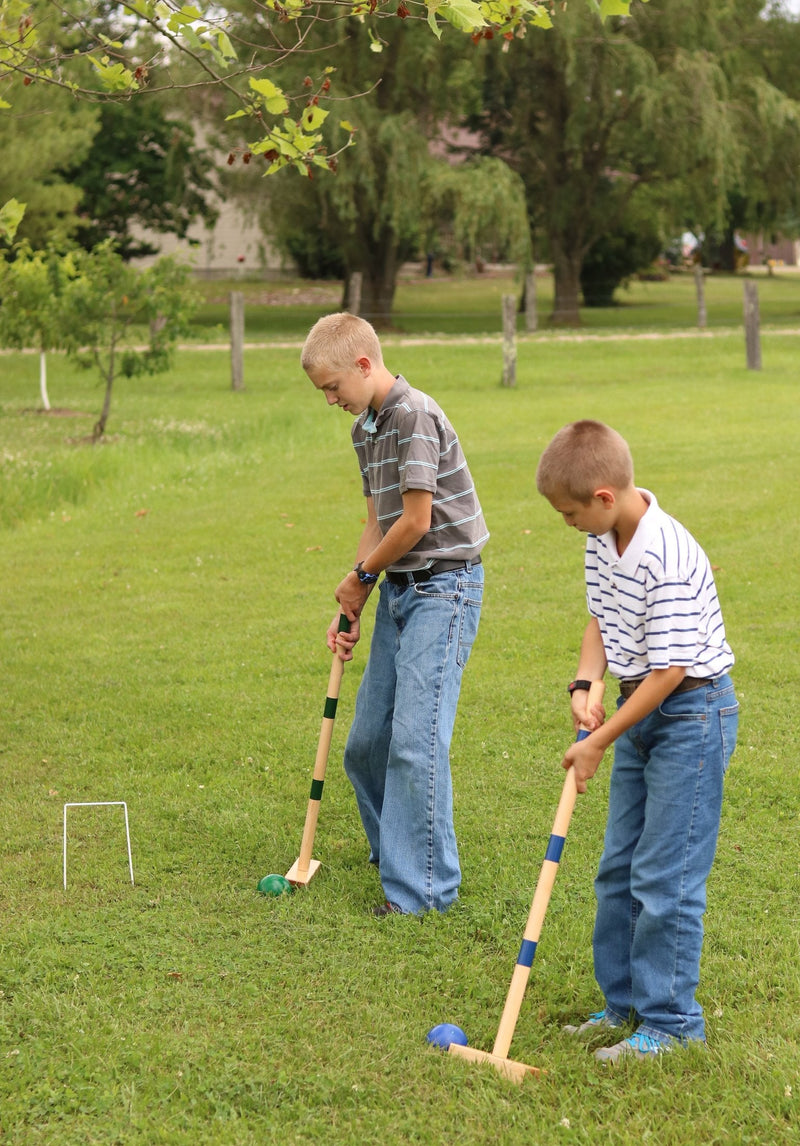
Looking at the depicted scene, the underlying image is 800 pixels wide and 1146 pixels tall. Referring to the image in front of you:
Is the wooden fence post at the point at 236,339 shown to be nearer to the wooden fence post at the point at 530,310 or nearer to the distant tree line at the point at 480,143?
the distant tree line at the point at 480,143

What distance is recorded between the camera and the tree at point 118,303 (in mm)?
15766

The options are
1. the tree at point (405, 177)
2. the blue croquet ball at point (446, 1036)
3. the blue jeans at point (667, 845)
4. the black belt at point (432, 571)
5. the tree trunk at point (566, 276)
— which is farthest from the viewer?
the tree trunk at point (566, 276)

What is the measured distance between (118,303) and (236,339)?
18.3 feet

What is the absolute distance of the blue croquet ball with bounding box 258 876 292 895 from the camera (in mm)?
4488

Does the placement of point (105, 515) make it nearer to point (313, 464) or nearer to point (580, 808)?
point (313, 464)

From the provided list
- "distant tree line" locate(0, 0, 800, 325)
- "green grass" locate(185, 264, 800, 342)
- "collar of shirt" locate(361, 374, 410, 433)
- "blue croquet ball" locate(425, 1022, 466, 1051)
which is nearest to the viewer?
"blue croquet ball" locate(425, 1022, 466, 1051)

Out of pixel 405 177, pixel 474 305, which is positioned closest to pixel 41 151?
pixel 405 177

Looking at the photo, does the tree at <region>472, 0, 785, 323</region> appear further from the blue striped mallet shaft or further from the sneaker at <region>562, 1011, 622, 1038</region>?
the sneaker at <region>562, 1011, 622, 1038</region>

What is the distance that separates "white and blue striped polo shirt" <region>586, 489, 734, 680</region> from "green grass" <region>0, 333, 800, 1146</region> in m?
1.10

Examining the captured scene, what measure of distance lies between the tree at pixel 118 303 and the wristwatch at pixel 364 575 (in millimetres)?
11771

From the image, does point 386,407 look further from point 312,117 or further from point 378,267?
point 378,267

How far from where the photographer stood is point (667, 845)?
128 inches

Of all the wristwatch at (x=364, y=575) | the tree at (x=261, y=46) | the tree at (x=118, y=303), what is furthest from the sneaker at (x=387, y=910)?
the tree at (x=118, y=303)

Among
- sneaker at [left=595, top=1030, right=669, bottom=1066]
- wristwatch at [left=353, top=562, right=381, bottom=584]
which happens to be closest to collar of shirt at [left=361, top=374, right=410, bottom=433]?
wristwatch at [left=353, top=562, right=381, bottom=584]
